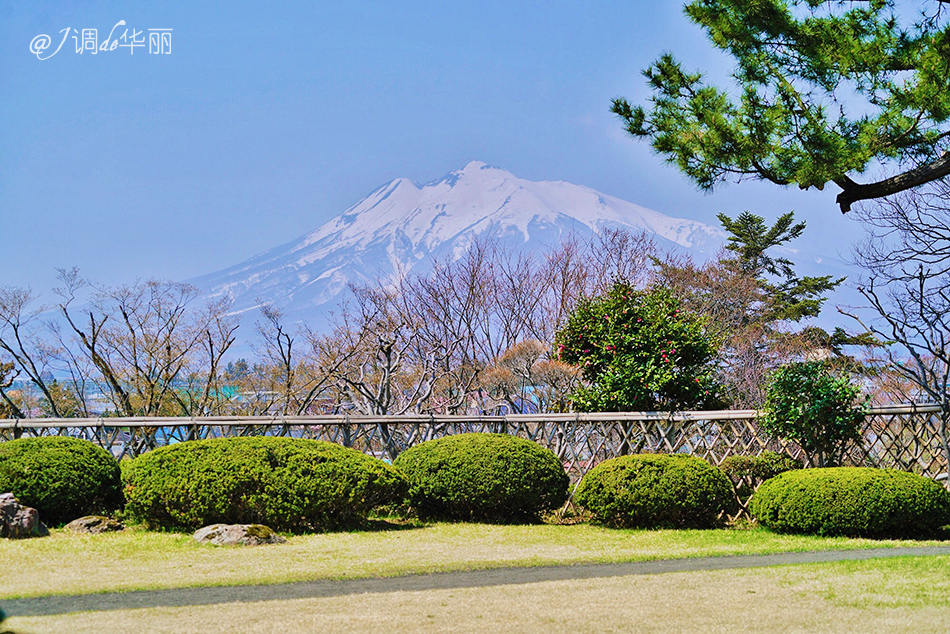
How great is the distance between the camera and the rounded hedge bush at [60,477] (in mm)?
8766

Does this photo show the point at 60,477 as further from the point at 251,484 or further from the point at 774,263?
the point at 774,263

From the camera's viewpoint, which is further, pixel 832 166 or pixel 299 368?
pixel 299 368

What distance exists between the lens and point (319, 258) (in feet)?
453

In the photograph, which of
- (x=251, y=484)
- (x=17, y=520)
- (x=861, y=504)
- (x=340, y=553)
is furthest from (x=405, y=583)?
(x=861, y=504)

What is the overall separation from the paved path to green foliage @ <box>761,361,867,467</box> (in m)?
1.89

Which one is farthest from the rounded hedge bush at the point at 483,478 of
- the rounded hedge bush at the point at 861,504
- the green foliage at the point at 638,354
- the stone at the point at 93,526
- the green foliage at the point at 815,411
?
the stone at the point at 93,526

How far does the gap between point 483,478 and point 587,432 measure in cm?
189

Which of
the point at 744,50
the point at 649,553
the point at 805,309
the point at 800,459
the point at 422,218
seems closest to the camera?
the point at 744,50

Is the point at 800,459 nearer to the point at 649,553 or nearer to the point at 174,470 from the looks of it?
the point at 649,553

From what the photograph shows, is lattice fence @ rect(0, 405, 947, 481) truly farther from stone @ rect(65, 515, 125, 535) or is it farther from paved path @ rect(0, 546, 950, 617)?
paved path @ rect(0, 546, 950, 617)

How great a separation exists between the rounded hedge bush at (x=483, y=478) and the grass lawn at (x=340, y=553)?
35 centimetres

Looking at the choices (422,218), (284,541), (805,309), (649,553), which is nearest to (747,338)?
(805,309)

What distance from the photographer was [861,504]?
850 cm

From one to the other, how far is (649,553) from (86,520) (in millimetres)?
5886
